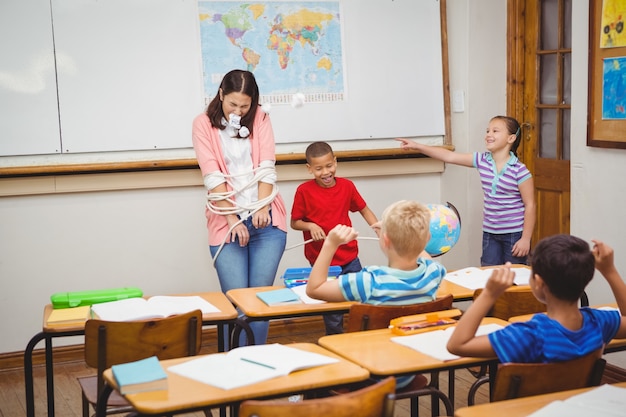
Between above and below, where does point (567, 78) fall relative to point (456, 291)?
above

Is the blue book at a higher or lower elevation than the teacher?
lower

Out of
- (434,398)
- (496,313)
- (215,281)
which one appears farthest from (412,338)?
(215,281)

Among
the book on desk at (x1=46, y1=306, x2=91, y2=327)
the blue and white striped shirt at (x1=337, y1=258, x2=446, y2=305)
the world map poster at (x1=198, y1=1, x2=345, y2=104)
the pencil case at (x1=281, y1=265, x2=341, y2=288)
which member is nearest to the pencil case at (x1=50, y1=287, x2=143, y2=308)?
the book on desk at (x1=46, y1=306, x2=91, y2=327)

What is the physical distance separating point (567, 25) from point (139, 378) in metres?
3.76

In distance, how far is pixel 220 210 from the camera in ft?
13.1

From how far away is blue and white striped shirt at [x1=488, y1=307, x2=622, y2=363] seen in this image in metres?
2.22

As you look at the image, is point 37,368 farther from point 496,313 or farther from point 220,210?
point 496,313

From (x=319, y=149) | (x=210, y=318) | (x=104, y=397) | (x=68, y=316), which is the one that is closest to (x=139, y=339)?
(x=210, y=318)

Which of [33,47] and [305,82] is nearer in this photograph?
[33,47]

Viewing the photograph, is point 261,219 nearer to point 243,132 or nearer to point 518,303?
point 243,132

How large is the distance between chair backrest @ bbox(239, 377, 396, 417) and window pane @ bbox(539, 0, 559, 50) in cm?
362

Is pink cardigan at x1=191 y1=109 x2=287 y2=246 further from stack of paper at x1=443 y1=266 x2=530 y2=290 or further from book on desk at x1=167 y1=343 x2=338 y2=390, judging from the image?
book on desk at x1=167 y1=343 x2=338 y2=390

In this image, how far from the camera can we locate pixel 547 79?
17.0ft

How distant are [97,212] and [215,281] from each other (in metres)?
0.84
